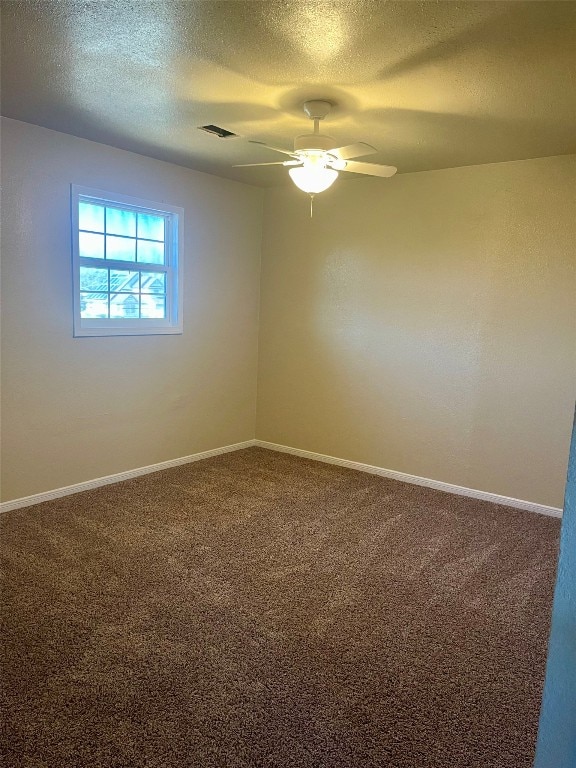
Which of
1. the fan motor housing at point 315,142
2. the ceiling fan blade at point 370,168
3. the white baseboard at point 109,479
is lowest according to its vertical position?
the white baseboard at point 109,479

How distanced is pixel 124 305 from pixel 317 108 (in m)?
2.24

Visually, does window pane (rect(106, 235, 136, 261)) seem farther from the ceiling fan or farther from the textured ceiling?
the ceiling fan

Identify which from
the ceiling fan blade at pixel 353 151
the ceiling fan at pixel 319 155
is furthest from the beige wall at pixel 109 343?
the ceiling fan blade at pixel 353 151

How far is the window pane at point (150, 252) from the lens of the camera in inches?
173

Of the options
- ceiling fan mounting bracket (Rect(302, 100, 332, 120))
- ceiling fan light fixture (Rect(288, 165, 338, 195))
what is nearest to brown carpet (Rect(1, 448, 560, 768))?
ceiling fan light fixture (Rect(288, 165, 338, 195))

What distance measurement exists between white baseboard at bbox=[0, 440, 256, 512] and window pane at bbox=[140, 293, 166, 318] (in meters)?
1.28

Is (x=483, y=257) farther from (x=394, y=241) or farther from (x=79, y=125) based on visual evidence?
(x=79, y=125)

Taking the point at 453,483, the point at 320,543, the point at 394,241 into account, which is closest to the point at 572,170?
the point at 394,241

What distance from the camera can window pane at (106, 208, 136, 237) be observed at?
13.6 feet

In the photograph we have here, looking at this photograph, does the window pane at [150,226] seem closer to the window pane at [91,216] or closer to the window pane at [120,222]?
the window pane at [120,222]

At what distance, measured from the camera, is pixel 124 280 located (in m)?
4.32

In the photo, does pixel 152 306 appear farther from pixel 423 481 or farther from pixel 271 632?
pixel 271 632

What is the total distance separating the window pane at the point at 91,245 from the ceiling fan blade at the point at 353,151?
206 cm

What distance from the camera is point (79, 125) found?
11.4ft
